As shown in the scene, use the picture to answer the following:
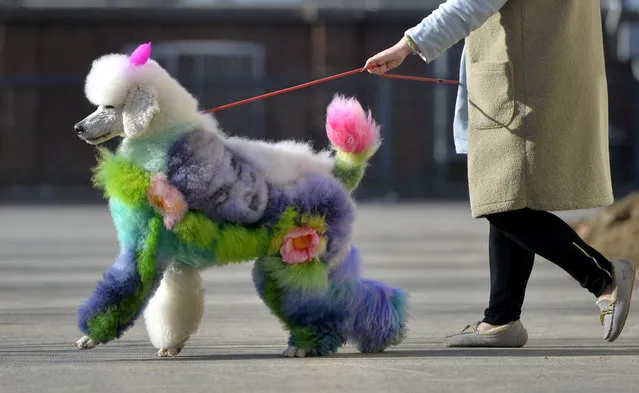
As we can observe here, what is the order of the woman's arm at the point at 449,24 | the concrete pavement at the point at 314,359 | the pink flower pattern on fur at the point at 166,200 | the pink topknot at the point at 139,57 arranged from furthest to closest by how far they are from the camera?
the woman's arm at the point at 449,24, the pink topknot at the point at 139,57, the pink flower pattern on fur at the point at 166,200, the concrete pavement at the point at 314,359

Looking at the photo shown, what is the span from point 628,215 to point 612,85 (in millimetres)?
14026

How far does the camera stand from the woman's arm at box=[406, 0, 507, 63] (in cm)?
561

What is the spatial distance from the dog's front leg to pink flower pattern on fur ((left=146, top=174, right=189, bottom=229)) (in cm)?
5

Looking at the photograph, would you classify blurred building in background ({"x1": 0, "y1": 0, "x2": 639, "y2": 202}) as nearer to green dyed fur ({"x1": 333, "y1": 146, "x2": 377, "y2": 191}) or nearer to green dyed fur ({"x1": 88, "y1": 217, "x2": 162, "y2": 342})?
green dyed fur ({"x1": 333, "y1": 146, "x2": 377, "y2": 191})

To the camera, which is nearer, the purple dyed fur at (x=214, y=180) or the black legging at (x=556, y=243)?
the purple dyed fur at (x=214, y=180)

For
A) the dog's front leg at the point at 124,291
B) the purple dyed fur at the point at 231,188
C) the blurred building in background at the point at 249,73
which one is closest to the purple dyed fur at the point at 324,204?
the purple dyed fur at the point at 231,188

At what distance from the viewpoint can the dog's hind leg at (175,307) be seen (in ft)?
18.5

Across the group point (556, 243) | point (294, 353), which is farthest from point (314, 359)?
point (556, 243)

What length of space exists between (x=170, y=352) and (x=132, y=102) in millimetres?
1069

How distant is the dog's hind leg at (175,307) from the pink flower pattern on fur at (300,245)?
1.32ft

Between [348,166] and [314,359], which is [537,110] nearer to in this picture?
[348,166]

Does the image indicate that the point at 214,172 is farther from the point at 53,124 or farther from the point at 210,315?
the point at 53,124

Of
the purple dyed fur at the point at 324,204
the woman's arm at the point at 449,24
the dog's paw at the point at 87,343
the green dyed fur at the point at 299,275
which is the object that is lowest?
the dog's paw at the point at 87,343

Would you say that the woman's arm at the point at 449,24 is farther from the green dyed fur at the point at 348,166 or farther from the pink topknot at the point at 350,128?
the green dyed fur at the point at 348,166
